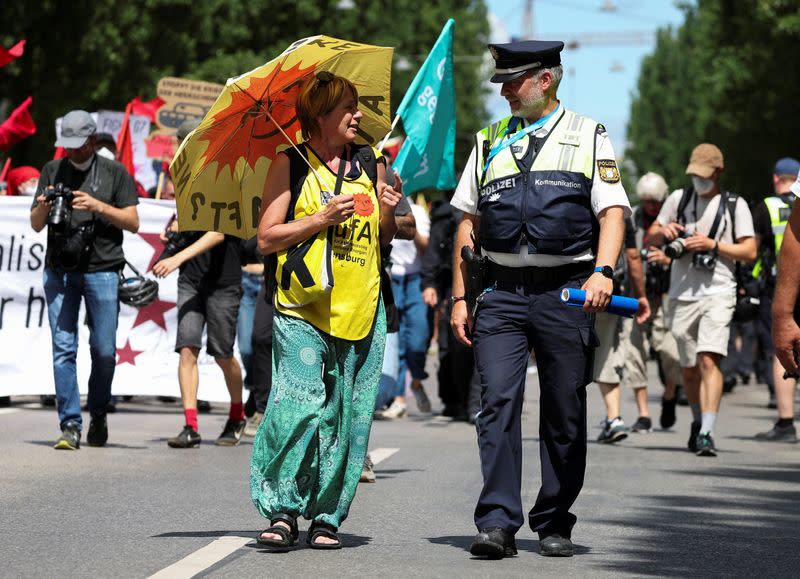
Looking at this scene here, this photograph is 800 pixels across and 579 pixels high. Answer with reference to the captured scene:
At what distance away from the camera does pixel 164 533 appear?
301 inches

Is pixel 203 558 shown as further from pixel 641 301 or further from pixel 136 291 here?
pixel 641 301

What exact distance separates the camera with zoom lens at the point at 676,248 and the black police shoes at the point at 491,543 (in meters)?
5.36

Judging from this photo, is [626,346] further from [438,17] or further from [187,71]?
[438,17]

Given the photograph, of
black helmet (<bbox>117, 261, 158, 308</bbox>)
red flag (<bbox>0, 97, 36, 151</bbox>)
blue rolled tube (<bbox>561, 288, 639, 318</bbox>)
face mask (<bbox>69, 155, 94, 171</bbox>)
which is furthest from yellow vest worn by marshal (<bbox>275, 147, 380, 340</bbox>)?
red flag (<bbox>0, 97, 36, 151</bbox>)

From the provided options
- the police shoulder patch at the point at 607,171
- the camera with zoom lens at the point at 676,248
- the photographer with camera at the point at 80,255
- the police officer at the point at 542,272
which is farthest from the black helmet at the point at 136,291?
the police shoulder patch at the point at 607,171

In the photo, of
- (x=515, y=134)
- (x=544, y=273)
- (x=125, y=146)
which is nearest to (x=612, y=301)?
(x=544, y=273)

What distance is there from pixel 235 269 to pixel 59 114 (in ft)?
68.1

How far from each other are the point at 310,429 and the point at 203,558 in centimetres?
69

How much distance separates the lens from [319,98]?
24.3 feet

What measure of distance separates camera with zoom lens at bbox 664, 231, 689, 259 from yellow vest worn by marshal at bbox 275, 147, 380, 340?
16.8 feet

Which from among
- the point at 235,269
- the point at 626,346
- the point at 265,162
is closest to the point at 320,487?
the point at 265,162

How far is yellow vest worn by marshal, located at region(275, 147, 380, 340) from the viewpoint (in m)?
7.25

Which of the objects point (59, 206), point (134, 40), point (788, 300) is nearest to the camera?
point (788, 300)

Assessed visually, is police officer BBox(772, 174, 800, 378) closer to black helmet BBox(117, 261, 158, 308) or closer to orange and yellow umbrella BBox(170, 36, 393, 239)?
orange and yellow umbrella BBox(170, 36, 393, 239)
